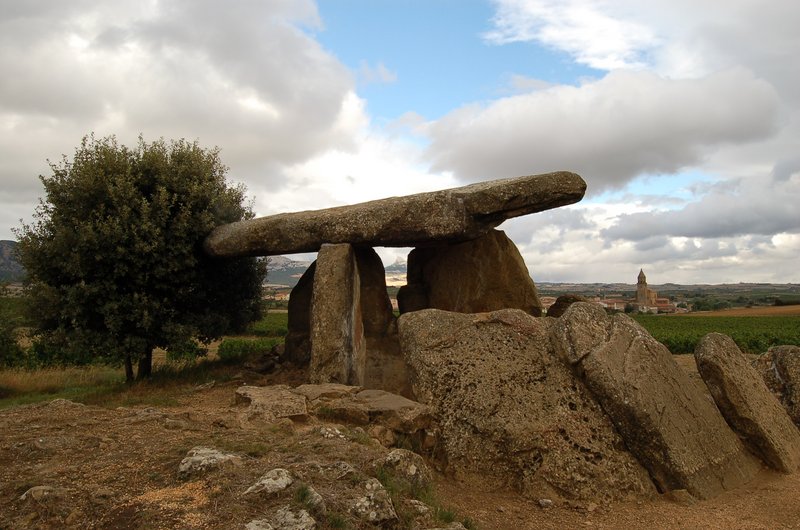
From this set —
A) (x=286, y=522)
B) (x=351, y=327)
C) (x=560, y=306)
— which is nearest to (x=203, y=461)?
(x=286, y=522)

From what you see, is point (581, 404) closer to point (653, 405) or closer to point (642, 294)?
point (653, 405)

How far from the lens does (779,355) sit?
952cm

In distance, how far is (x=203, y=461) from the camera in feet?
16.2

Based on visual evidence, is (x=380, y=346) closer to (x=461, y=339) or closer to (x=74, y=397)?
(x=461, y=339)

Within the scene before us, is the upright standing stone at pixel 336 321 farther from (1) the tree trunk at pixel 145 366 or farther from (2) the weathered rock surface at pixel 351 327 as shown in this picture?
(1) the tree trunk at pixel 145 366

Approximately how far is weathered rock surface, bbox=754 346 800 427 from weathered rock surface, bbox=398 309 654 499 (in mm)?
3813

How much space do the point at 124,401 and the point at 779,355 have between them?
34.5ft

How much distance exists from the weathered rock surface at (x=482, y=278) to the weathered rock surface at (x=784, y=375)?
4475 mm

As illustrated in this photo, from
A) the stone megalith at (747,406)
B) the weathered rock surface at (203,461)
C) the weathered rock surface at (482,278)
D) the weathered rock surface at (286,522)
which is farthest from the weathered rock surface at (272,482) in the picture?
the weathered rock surface at (482,278)

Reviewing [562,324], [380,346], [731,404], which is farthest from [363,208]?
[731,404]

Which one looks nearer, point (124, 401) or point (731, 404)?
point (731, 404)

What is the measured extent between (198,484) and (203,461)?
291 millimetres

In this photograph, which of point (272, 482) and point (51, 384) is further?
point (51, 384)

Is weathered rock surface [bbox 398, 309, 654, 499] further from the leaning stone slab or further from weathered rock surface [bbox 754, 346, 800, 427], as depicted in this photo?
weathered rock surface [bbox 754, 346, 800, 427]
